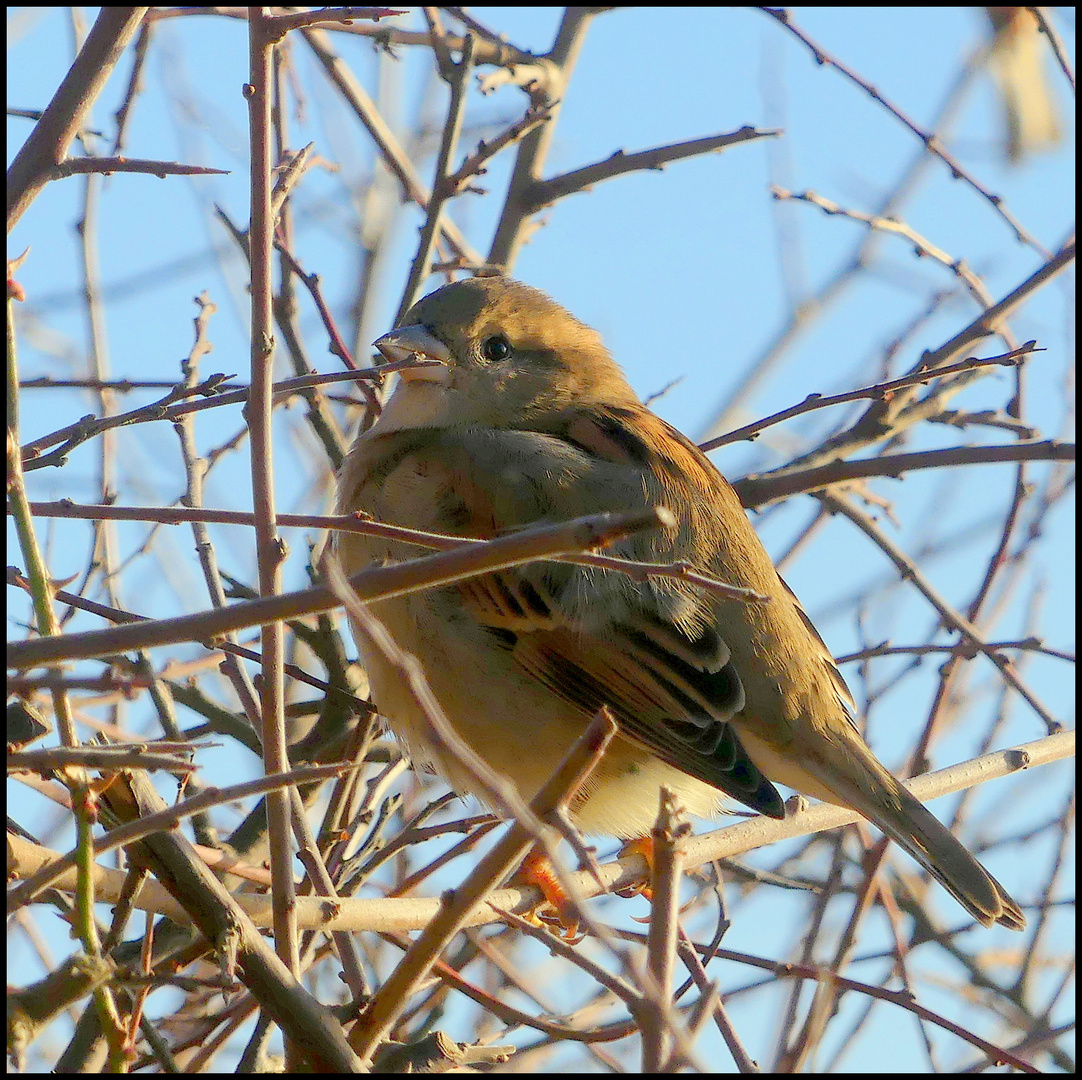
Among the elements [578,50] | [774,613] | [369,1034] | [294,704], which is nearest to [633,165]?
[578,50]

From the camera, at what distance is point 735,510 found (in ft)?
14.6

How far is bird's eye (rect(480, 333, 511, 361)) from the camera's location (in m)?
5.02

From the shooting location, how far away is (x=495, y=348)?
506 cm

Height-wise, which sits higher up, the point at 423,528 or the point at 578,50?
the point at 578,50

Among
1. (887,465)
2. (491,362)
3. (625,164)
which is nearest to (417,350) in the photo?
(491,362)

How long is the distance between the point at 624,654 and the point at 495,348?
57.6 inches

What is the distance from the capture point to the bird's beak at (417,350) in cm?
462

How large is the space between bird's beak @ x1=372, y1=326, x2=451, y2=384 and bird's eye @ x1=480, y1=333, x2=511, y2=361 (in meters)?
0.21

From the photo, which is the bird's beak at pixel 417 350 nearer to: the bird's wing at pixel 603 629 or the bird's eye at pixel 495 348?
the bird's eye at pixel 495 348

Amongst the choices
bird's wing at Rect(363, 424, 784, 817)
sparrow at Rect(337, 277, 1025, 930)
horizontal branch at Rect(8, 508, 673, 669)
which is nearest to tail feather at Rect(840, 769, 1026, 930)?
sparrow at Rect(337, 277, 1025, 930)

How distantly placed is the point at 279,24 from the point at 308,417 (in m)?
2.08

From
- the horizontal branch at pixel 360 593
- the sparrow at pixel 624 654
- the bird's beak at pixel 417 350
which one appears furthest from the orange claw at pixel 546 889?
the horizontal branch at pixel 360 593

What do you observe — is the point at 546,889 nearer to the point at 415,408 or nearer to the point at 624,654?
the point at 624,654

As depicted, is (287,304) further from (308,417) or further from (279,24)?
(279,24)
